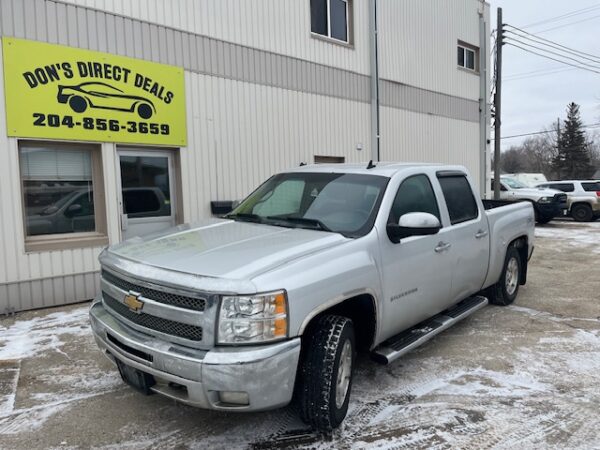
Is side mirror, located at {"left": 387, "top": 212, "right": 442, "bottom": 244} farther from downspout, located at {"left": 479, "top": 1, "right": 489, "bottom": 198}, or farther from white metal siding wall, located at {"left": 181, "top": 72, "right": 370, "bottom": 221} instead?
downspout, located at {"left": 479, "top": 1, "right": 489, "bottom": 198}

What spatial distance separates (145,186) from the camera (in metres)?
8.14

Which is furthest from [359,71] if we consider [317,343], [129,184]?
[317,343]

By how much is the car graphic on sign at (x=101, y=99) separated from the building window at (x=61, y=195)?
2.11 ft

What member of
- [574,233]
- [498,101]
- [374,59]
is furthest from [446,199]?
[498,101]

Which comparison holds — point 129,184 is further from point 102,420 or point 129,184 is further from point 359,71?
point 359,71

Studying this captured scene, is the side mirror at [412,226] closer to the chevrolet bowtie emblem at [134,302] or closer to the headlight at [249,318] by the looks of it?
the headlight at [249,318]

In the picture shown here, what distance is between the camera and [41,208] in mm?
7035

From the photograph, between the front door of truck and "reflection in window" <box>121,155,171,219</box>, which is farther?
"reflection in window" <box>121,155,171,219</box>

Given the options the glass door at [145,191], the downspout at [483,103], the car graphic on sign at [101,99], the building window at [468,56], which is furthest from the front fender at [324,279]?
the building window at [468,56]

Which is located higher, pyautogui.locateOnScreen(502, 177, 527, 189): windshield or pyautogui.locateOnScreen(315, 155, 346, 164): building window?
pyautogui.locateOnScreen(315, 155, 346, 164): building window

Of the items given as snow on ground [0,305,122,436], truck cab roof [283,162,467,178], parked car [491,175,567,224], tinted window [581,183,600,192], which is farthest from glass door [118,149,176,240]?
tinted window [581,183,600,192]

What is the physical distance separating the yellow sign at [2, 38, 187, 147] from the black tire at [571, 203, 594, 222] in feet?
58.2

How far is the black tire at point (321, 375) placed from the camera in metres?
3.06

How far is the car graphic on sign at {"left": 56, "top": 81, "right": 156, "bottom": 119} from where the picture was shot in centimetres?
702
